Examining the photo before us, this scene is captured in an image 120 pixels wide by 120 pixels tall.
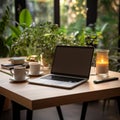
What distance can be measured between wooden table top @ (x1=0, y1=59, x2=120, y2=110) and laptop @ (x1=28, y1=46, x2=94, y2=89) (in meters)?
0.08

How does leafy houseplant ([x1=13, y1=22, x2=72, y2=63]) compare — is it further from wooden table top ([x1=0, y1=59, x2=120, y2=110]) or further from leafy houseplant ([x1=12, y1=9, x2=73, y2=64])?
wooden table top ([x1=0, y1=59, x2=120, y2=110])

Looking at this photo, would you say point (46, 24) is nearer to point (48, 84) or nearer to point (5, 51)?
point (48, 84)

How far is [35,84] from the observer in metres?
1.97

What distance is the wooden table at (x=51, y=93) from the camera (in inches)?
64.8

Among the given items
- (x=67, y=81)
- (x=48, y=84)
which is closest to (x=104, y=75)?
(x=67, y=81)

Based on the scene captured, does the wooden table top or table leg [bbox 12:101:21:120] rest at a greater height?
the wooden table top

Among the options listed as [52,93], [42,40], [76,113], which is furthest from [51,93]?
[76,113]

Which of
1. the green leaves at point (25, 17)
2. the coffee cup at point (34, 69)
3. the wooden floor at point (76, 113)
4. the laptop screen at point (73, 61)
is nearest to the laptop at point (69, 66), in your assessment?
the laptop screen at point (73, 61)

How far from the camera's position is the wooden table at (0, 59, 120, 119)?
5.40 ft

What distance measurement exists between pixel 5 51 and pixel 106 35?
2.01 metres

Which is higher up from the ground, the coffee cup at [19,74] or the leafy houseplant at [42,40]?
the leafy houseplant at [42,40]

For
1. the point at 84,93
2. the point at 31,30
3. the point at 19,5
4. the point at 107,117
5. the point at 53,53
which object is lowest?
the point at 107,117

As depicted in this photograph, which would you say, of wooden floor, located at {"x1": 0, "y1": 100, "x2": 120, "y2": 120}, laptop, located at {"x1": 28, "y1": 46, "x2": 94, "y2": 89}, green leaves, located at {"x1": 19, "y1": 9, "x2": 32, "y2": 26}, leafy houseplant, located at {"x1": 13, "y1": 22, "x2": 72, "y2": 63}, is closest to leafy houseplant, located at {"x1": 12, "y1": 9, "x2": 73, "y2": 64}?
leafy houseplant, located at {"x1": 13, "y1": 22, "x2": 72, "y2": 63}

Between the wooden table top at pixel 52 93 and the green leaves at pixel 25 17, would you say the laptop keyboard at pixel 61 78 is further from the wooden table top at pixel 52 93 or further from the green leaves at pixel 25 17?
the green leaves at pixel 25 17
